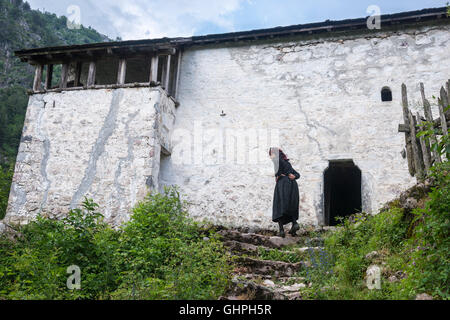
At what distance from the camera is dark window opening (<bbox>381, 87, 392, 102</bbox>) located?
12046 millimetres

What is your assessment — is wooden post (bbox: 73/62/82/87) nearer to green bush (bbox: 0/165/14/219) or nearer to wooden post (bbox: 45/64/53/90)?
wooden post (bbox: 45/64/53/90)

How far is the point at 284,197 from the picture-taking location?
31.6ft

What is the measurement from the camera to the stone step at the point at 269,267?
789 centimetres

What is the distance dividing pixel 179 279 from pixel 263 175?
5.86 m

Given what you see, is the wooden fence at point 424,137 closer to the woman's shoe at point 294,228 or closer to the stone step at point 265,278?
the woman's shoe at point 294,228

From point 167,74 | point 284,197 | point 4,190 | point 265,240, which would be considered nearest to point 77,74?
point 167,74

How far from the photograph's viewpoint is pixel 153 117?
12180mm

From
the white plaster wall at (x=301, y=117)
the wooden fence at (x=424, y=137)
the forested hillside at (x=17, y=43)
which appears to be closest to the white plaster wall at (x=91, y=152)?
the white plaster wall at (x=301, y=117)

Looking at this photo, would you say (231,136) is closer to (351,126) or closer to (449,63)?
(351,126)

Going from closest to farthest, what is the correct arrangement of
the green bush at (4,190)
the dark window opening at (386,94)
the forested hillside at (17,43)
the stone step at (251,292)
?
the stone step at (251,292) < the dark window opening at (386,94) < the green bush at (4,190) < the forested hillside at (17,43)

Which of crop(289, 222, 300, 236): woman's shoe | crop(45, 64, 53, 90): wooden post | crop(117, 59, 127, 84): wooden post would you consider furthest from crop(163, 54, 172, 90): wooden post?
crop(289, 222, 300, 236): woman's shoe

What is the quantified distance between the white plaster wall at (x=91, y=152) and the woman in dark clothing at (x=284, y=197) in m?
3.15

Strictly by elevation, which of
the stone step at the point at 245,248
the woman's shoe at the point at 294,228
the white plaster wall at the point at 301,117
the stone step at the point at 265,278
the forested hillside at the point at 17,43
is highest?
the forested hillside at the point at 17,43
